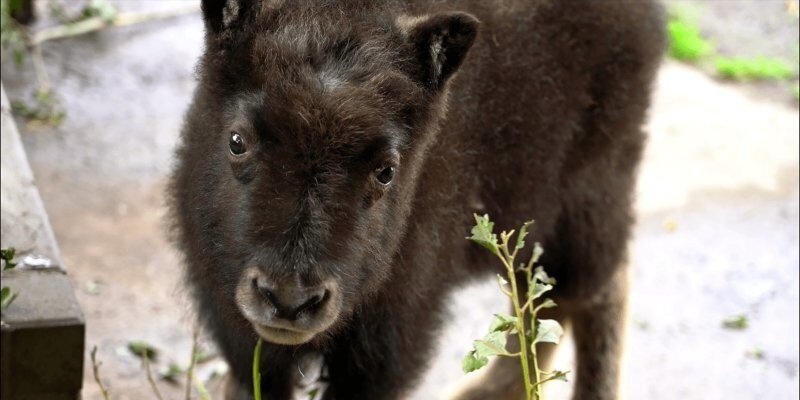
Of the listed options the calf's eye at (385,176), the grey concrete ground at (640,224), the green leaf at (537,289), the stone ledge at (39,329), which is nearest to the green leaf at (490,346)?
the green leaf at (537,289)

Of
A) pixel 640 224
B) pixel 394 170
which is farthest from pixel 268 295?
pixel 640 224

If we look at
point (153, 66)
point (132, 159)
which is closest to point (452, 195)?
point (132, 159)

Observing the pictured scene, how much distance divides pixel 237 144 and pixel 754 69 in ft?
26.1

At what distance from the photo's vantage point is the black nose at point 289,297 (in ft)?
11.0

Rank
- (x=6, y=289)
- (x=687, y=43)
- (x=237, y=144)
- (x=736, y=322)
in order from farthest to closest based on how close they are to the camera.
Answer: (x=687, y=43) → (x=736, y=322) → (x=6, y=289) → (x=237, y=144)

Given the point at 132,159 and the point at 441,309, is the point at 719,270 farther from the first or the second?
the point at 132,159

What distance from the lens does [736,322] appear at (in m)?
7.45

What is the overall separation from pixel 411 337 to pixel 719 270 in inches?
158

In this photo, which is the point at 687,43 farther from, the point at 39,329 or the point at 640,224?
the point at 39,329

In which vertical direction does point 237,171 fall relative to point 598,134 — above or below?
above

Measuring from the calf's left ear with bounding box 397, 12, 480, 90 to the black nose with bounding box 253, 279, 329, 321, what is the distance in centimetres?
97

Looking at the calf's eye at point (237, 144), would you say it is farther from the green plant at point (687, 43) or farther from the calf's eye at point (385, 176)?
the green plant at point (687, 43)

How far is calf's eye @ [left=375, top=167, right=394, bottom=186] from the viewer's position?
12.4 feet

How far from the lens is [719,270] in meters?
8.07
